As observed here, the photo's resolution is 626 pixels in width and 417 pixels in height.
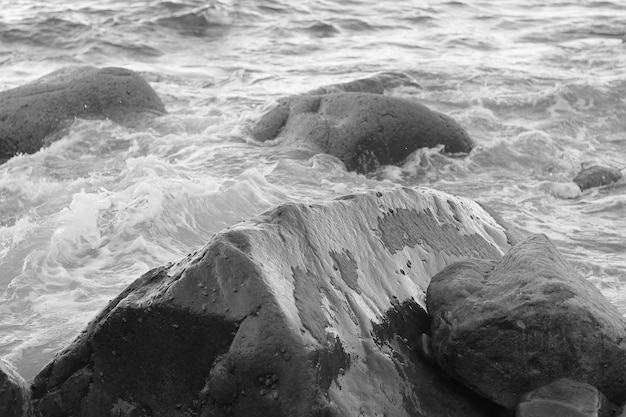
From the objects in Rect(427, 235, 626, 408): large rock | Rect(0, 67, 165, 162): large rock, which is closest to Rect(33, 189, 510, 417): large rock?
Rect(427, 235, 626, 408): large rock

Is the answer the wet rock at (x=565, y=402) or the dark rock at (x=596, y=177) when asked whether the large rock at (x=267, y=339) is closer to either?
the wet rock at (x=565, y=402)

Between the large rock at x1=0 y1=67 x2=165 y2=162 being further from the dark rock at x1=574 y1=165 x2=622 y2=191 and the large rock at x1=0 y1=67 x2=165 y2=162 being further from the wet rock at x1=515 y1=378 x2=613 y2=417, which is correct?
the wet rock at x1=515 y1=378 x2=613 y2=417

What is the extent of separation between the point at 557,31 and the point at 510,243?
11.5m

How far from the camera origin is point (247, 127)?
9.28 metres

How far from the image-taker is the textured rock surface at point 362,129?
838 centimetres

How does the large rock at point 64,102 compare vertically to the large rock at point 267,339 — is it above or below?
below

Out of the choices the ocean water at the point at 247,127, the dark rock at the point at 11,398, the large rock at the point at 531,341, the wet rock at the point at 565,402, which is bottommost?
the ocean water at the point at 247,127

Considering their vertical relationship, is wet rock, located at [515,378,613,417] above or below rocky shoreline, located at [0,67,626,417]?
below

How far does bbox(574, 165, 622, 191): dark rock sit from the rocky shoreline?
4450mm

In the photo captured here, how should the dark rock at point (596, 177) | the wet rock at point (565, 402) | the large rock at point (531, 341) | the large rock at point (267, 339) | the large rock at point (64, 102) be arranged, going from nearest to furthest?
the large rock at point (267, 339)
the wet rock at point (565, 402)
the large rock at point (531, 341)
the dark rock at point (596, 177)
the large rock at point (64, 102)

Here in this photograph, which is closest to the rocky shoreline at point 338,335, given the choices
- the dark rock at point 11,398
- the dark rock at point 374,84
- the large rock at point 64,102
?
the dark rock at point 11,398

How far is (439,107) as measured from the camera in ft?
34.9

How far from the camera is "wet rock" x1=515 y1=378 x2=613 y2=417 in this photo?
10.7 ft

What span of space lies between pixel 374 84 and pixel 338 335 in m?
7.95
